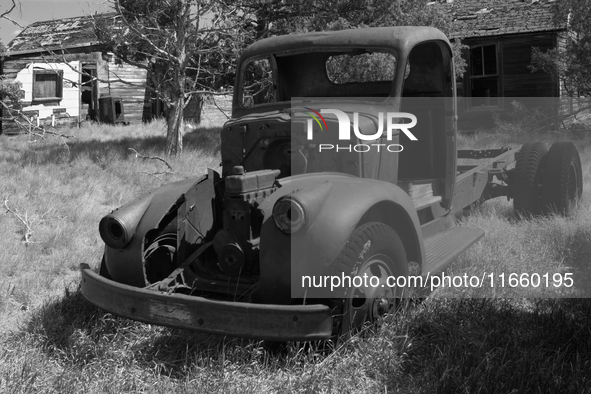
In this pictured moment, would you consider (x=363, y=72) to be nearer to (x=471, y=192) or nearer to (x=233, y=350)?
(x=471, y=192)

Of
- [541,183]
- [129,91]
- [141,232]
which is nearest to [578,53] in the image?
[541,183]

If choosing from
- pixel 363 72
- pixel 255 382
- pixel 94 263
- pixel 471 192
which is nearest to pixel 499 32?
pixel 363 72

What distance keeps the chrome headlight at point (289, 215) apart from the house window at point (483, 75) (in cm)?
1484

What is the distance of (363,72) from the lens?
9.67 metres

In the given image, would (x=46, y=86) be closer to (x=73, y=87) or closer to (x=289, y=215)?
(x=73, y=87)

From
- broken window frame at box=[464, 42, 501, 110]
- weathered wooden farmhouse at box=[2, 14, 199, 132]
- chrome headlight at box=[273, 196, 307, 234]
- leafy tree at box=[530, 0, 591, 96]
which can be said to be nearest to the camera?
chrome headlight at box=[273, 196, 307, 234]

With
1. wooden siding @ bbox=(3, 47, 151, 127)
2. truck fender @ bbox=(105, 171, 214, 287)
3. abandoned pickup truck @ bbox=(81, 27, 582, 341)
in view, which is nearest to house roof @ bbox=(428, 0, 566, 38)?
wooden siding @ bbox=(3, 47, 151, 127)

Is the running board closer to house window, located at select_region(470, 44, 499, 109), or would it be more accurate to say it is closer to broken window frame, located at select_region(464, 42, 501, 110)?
broken window frame, located at select_region(464, 42, 501, 110)

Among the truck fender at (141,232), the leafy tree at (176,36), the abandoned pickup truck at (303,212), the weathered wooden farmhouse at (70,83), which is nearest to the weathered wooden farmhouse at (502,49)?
the leafy tree at (176,36)

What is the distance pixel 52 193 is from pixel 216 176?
4212 millimetres

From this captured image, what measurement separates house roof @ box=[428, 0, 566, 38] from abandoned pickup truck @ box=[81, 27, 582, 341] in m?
11.3

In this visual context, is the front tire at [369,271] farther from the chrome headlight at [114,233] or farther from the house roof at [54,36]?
the house roof at [54,36]

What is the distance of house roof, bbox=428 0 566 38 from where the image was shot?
50.9ft

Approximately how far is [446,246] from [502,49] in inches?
539
